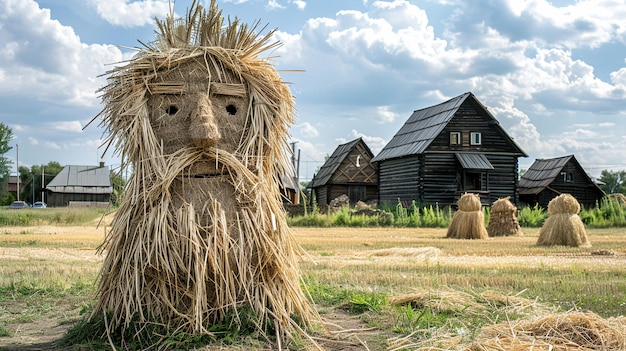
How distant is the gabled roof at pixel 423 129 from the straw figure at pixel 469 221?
1328cm

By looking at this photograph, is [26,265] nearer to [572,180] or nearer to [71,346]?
[71,346]

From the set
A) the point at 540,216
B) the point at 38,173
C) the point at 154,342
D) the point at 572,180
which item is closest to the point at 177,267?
the point at 154,342

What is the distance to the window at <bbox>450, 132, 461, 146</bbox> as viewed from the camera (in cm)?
3434

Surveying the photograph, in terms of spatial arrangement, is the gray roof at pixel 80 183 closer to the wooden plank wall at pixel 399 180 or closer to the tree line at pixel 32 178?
the tree line at pixel 32 178

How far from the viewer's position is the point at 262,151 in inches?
234

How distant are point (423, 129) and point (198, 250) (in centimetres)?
3247

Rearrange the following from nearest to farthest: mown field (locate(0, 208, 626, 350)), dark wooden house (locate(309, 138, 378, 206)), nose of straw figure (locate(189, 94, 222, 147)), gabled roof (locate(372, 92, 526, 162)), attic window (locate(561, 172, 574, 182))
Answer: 1. nose of straw figure (locate(189, 94, 222, 147))
2. mown field (locate(0, 208, 626, 350))
3. gabled roof (locate(372, 92, 526, 162))
4. attic window (locate(561, 172, 574, 182))
5. dark wooden house (locate(309, 138, 378, 206))

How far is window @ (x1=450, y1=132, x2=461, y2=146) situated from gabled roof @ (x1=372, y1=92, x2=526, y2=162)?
813mm

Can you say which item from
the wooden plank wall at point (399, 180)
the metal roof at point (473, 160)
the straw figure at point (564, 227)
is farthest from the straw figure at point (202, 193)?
the wooden plank wall at point (399, 180)

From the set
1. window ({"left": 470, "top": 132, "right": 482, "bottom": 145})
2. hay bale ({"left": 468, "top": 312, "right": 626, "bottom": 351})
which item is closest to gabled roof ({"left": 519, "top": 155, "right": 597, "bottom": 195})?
window ({"left": 470, "top": 132, "right": 482, "bottom": 145})

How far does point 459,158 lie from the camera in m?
33.3

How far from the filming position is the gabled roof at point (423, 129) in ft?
112

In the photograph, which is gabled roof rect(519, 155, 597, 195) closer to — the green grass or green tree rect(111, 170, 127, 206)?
the green grass

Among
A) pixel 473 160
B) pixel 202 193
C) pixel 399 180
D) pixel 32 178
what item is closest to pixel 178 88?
pixel 202 193
